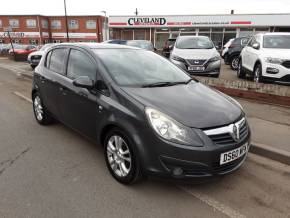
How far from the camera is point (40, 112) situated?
5.33m

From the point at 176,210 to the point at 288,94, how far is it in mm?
4776

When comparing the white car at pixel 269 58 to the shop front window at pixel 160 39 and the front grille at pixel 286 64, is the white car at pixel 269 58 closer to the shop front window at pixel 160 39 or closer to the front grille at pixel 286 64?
the front grille at pixel 286 64

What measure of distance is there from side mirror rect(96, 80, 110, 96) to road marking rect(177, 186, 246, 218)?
1461mm

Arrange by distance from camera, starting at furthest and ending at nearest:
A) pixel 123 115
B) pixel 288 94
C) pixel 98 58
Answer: pixel 288 94, pixel 98 58, pixel 123 115

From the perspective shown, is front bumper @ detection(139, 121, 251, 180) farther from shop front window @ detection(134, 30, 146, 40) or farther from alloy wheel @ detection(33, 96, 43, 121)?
shop front window @ detection(134, 30, 146, 40)

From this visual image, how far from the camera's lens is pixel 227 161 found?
2.90 m

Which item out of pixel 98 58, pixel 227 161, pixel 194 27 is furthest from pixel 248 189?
pixel 194 27

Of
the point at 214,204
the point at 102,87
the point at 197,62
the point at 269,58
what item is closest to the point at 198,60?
the point at 197,62

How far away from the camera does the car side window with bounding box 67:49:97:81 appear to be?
12.3ft

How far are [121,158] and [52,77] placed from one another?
86.5 inches

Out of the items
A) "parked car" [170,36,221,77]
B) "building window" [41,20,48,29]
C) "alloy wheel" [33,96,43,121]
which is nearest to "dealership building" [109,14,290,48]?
"parked car" [170,36,221,77]

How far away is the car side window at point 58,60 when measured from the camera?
4492 mm

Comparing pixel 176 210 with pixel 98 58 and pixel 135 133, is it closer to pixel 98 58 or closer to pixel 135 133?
pixel 135 133

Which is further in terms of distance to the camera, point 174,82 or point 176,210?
point 174,82
